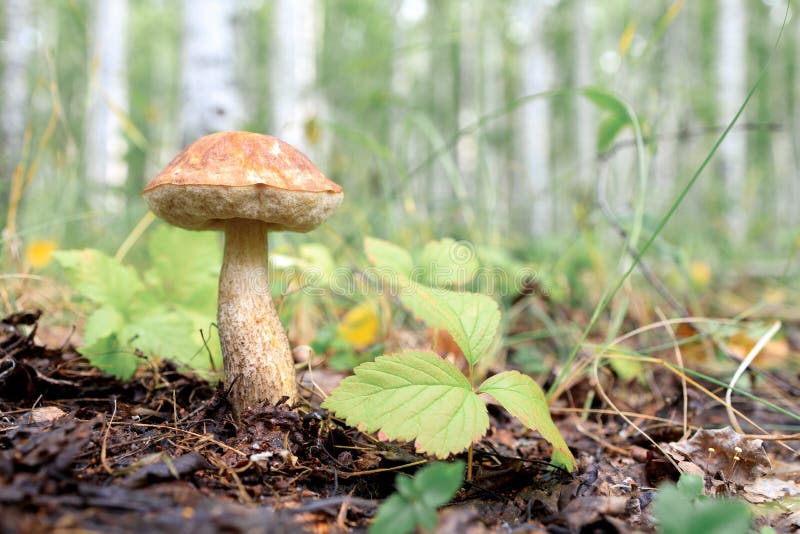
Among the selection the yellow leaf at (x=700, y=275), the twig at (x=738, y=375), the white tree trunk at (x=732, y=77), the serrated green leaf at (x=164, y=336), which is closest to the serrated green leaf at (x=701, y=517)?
the twig at (x=738, y=375)

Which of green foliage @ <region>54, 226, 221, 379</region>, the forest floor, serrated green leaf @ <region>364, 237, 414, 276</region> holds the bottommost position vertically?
the forest floor

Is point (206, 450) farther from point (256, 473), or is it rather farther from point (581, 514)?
point (581, 514)

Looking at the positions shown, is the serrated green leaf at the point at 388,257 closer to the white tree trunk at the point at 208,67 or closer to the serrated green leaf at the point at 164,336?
the serrated green leaf at the point at 164,336

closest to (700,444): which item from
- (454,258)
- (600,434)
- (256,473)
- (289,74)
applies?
(600,434)

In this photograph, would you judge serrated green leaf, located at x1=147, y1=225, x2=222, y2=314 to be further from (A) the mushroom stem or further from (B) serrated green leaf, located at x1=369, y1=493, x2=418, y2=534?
(B) serrated green leaf, located at x1=369, y1=493, x2=418, y2=534

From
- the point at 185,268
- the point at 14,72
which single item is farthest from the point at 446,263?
the point at 14,72

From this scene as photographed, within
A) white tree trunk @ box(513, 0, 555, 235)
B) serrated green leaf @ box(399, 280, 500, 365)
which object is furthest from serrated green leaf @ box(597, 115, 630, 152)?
white tree trunk @ box(513, 0, 555, 235)

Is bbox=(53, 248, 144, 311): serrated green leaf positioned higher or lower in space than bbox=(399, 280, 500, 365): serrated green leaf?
higher
